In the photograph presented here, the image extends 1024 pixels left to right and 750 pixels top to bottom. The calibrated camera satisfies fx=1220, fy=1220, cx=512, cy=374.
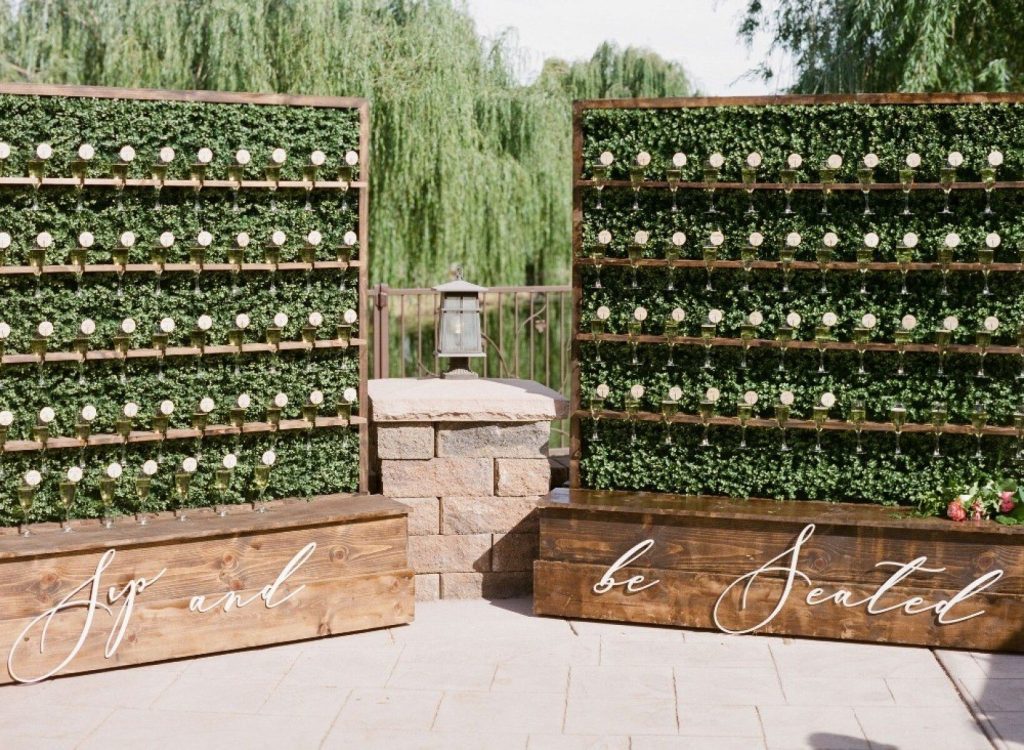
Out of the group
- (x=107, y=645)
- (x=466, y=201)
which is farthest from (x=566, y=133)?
(x=107, y=645)

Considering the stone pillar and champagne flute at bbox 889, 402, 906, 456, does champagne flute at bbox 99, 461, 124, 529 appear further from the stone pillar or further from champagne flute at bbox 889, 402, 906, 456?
champagne flute at bbox 889, 402, 906, 456

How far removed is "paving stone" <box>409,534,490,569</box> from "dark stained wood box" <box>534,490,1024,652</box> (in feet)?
1.55

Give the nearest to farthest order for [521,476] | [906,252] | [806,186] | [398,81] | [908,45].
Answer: [906,252] → [806,186] → [521,476] → [908,45] → [398,81]

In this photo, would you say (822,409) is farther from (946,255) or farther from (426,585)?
(426,585)

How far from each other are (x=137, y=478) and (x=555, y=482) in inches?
86.8

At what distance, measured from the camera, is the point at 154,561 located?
5.39 m

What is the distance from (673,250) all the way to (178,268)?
238 centimetres

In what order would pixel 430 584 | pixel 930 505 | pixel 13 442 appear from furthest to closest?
pixel 430 584
pixel 930 505
pixel 13 442

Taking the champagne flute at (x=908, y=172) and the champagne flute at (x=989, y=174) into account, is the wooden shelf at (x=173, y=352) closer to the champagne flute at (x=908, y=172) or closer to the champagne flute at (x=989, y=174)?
the champagne flute at (x=908, y=172)

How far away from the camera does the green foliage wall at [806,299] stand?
580 cm

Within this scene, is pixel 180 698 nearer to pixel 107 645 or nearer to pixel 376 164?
pixel 107 645

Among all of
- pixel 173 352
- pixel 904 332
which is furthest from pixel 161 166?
pixel 904 332

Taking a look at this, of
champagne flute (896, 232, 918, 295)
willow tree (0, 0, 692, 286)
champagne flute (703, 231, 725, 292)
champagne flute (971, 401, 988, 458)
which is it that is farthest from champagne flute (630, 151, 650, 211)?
willow tree (0, 0, 692, 286)

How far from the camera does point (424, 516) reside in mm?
6336
